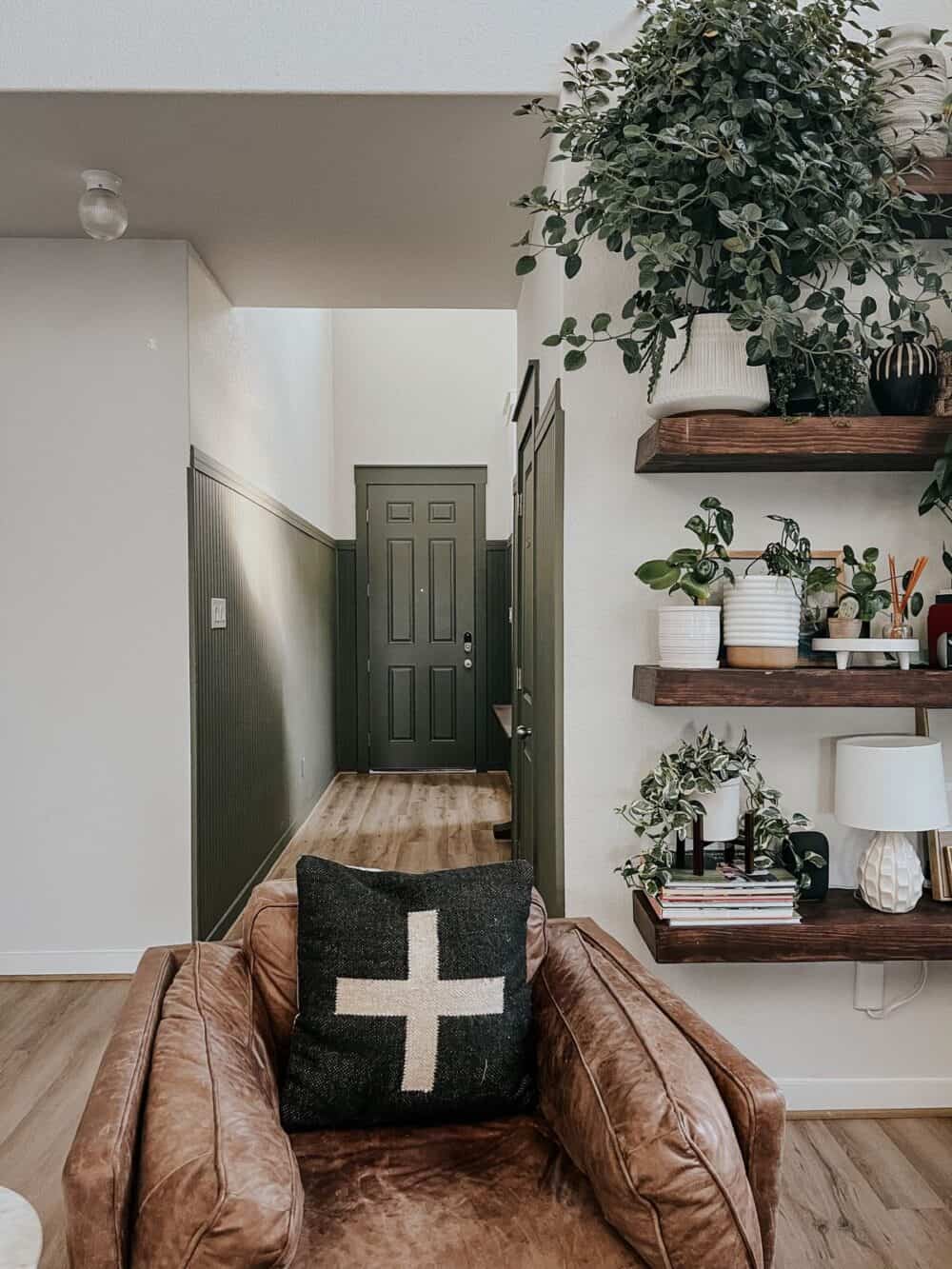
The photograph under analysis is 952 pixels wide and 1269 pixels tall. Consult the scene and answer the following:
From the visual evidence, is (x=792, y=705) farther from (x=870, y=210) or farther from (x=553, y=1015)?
(x=870, y=210)

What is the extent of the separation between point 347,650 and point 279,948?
5.51 metres

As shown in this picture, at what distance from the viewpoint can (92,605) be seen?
345cm

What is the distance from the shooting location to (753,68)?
1876mm

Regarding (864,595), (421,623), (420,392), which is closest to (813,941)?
(864,595)

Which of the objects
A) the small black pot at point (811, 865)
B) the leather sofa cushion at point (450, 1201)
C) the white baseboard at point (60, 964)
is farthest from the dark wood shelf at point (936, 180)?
the white baseboard at point (60, 964)

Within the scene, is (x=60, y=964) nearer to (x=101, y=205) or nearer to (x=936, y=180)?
(x=101, y=205)

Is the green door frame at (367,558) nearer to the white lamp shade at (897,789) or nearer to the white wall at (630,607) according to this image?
A: the white wall at (630,607)

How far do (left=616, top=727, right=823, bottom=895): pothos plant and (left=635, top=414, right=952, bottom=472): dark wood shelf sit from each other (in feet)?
2.10

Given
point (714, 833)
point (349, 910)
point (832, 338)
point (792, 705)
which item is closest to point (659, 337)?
point (832, 338)

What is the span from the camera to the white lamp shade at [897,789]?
2.14m

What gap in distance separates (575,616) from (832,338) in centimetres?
81

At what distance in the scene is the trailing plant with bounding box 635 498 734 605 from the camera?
2.12 metres

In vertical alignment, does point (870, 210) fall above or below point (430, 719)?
above

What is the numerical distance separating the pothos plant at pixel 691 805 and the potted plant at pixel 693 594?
217mm
